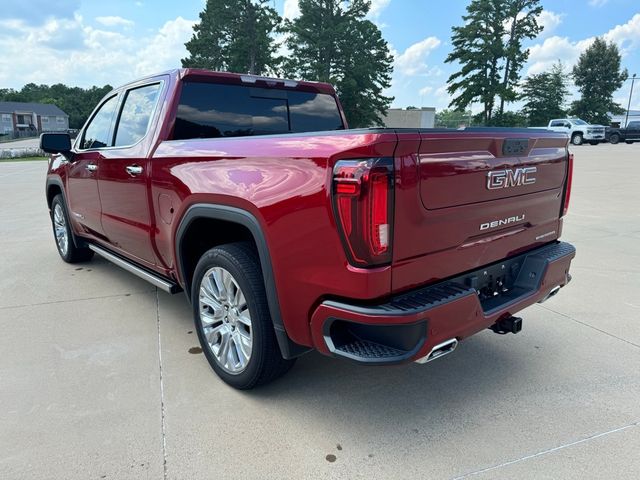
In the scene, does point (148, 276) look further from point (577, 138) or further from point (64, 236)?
Answer: point (577, 138)

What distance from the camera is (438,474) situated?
2.22 meters

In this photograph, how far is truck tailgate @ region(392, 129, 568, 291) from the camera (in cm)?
211

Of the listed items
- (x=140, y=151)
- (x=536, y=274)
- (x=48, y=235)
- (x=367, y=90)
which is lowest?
(x=48, y=235)

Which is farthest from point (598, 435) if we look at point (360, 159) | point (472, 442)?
point (360, 159)

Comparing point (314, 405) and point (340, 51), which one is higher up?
point (340, 51)

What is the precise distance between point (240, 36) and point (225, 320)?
4646 cm

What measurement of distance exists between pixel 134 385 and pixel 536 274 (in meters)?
2.55

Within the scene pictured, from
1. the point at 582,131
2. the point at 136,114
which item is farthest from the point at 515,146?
the point at 582,131

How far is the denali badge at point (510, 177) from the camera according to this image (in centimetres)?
248

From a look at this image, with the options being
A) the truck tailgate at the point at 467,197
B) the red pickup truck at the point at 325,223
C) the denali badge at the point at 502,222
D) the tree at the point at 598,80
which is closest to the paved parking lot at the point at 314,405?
the red pickup truck at the point at 325,223

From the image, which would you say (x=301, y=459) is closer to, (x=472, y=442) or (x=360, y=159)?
(x=472, y=442)

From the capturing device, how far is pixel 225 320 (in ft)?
9.66

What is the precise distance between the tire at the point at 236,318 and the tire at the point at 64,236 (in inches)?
123

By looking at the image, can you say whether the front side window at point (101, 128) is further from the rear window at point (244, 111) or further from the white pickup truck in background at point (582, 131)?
the white pickup truck in background at point (582, 131)
